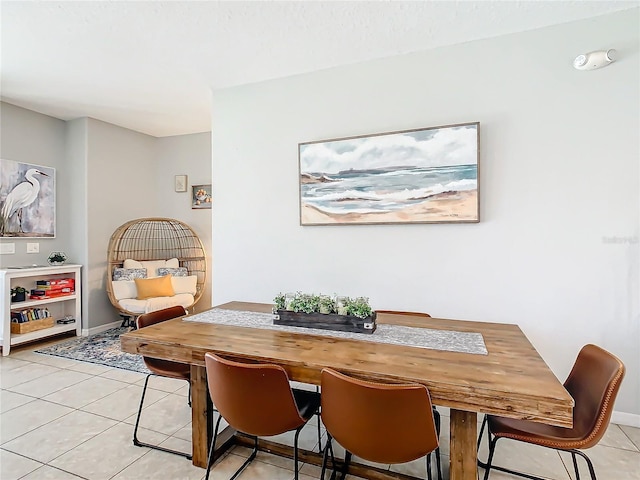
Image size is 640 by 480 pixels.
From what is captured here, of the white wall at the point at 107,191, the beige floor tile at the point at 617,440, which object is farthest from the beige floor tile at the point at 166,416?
the beige floor tile at the point at 617,440

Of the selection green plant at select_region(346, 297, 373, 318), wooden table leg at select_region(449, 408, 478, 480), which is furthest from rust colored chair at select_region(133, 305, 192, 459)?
wooden table leg at select_region(449, 408, 478, 480)

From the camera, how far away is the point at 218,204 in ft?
11.5

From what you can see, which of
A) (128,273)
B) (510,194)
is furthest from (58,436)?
(510,194)

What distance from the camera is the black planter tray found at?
75.0 inches

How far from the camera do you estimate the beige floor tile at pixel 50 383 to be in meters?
2.80

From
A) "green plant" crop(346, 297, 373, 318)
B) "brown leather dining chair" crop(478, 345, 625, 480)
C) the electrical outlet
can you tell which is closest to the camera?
"brown leather dining chair" crop(478, 345, 625, 480)

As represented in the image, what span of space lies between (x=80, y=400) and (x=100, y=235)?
2.50 metres

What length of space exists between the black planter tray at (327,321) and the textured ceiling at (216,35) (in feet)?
6.38

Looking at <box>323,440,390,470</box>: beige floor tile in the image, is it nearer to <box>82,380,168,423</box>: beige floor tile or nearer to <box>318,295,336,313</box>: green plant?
<box>318,295,336,313</box>: green plant

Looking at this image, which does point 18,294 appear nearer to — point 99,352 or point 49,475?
point 99,352

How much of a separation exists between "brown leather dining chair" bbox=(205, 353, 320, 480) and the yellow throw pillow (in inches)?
131

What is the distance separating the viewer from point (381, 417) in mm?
1260

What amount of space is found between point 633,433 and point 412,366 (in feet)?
6.48

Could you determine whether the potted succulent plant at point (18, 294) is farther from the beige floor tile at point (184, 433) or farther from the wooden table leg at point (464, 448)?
the wooden table leg at point (464, 448)
